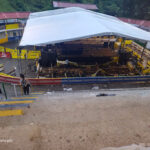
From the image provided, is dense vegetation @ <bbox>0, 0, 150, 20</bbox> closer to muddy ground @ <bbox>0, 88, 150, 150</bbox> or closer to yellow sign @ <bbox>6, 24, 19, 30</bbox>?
yellow sign @ <bbox>6, 24, 19, 30</bbox>

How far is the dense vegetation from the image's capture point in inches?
1328

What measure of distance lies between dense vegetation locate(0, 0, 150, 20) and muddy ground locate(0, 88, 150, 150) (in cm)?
3278

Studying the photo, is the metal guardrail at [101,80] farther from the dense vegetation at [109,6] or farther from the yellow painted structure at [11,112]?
the dense vegetation at [109,6]

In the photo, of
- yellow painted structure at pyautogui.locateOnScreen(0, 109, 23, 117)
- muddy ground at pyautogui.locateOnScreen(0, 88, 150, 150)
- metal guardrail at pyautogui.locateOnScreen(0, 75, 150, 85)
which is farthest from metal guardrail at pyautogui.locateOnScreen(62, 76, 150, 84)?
yellow painted structure at pyautogui.locateOnScreen(0, 109, 23, 117)

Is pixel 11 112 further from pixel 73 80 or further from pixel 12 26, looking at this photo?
pixel 12 26

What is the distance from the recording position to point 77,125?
5945 mm

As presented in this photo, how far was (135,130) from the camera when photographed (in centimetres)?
588

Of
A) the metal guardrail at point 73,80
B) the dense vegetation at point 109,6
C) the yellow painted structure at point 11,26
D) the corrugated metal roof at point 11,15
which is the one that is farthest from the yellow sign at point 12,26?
the metal guardrail at point 73,80

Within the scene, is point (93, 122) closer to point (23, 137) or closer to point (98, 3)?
point (23, 137)

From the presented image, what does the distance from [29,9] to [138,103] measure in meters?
38.8

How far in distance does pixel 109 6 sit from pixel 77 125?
47.6m

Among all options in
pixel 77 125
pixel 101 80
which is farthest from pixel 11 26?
pixel 77 125

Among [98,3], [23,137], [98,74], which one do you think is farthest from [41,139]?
[98,3]

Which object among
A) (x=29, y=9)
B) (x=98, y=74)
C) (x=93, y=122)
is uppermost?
(x=29, y=9)
